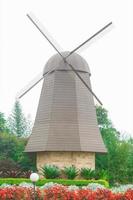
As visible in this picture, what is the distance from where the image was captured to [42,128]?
29531 millimetres

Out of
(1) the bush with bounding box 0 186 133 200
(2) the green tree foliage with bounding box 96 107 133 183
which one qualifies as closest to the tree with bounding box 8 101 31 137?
(2) the green tree foliage with bounding box 96 107 133 183

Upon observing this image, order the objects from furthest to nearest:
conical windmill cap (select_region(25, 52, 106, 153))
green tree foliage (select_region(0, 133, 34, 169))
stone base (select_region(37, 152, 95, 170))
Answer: green tree foliage (select_region(0, 133, 34, 169)) → conical windmill cap (select_region(25, 52, 106, 153)) → stone base (select_region(37, 152, 95, 170))

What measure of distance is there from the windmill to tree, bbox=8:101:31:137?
78.2 ft

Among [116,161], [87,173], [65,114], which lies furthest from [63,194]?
[116,161]

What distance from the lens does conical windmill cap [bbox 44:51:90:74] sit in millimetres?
30312

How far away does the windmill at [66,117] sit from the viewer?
93.9 feet

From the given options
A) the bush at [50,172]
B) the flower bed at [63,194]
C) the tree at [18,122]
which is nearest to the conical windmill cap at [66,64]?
the bush at [50,172]

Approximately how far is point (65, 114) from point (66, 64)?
9.00 feet

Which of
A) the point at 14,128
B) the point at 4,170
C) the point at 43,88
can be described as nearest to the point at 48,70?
the point at 43,88

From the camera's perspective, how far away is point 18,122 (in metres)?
54.8

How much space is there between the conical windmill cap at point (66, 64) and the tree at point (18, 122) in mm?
24068

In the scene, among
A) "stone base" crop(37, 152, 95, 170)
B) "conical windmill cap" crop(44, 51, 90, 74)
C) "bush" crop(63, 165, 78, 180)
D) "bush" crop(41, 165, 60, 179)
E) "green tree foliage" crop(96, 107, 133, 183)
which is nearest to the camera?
"bush" crop(41, 165, 60, 179)

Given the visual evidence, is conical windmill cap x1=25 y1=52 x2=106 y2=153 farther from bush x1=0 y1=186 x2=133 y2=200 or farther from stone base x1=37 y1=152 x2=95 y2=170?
bush x1=0 y1=186 x2=133 y2=200

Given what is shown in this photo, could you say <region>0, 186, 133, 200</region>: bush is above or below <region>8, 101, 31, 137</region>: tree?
below
